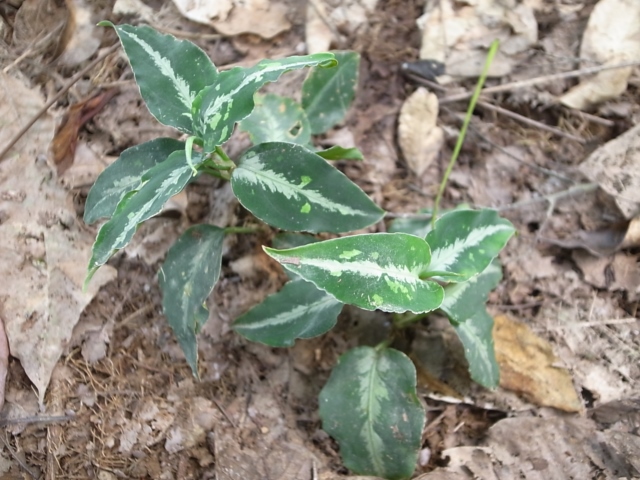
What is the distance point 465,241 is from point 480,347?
0.95ft

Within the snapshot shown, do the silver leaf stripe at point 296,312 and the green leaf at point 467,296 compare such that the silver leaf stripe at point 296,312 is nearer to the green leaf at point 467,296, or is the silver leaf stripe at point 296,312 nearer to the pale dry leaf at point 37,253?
the green leaf at point 467,296

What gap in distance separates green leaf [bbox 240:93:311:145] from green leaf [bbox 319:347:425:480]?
63 cm

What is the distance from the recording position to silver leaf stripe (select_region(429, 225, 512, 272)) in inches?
47.7

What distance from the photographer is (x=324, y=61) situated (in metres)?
0.97

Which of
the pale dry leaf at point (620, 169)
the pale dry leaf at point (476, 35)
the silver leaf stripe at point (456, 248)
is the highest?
the pale dry leaf at point (476, 35)

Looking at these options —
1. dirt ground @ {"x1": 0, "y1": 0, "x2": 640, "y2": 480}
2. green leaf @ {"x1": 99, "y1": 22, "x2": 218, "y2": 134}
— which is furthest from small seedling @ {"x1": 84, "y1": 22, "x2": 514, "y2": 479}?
dirt ground @ {"x1": 0, "y1": 0, "x2": 640, "y2": 480}

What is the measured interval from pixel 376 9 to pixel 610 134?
0.90 meters

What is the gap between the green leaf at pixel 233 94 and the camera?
0.99 m

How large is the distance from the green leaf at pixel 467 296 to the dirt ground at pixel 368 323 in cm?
18

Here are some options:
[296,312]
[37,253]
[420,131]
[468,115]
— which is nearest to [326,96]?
[420,131]

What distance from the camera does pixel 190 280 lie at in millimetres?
1295

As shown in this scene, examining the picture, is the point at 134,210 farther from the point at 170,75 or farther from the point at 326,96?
the point at 326,96

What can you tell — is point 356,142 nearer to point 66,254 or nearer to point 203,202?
point 203,202

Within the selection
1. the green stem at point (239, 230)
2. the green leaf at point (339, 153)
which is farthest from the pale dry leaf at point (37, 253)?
the green leaf at point (339, 153)
